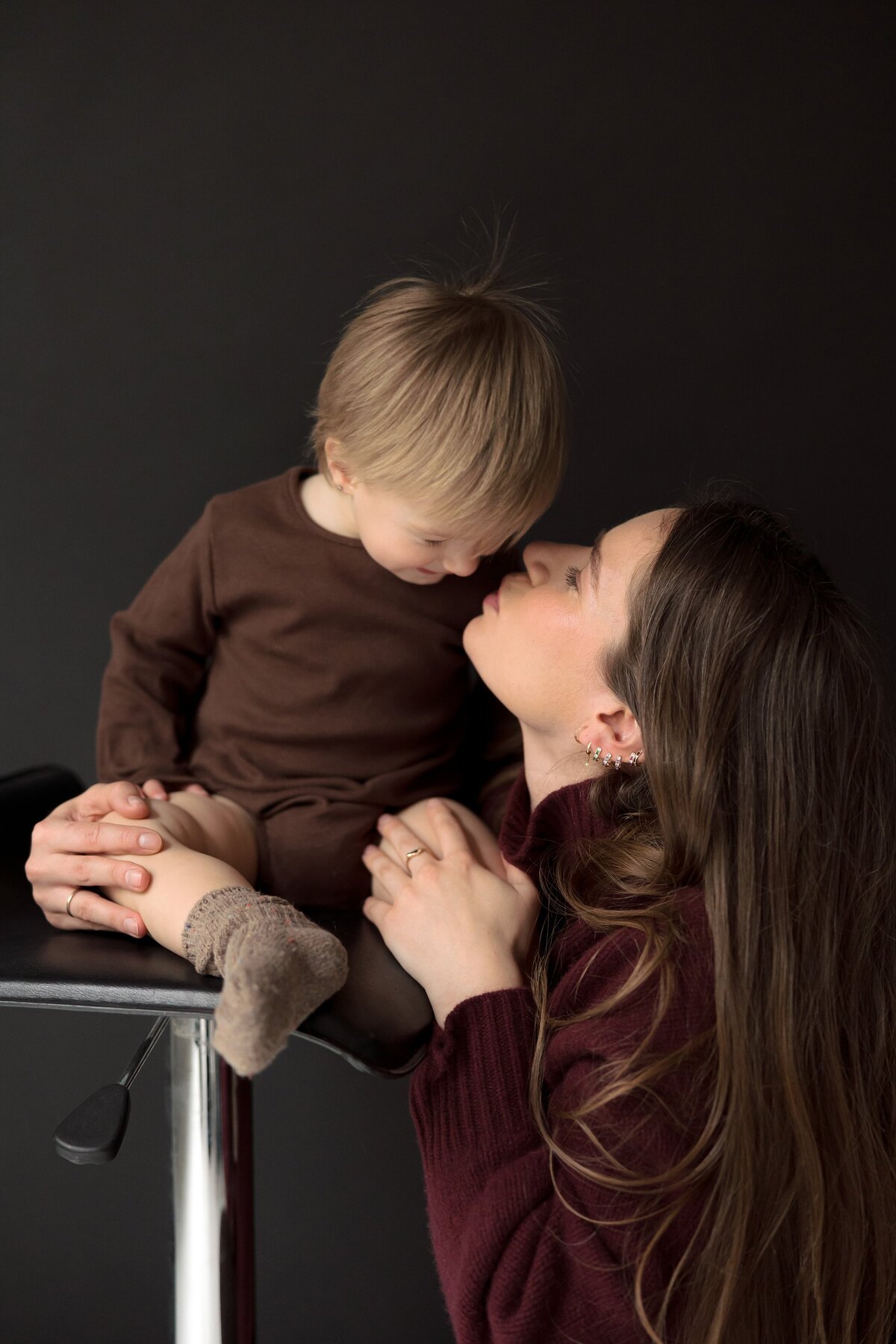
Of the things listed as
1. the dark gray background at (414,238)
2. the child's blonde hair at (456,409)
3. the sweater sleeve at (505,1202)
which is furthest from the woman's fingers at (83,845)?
the dark gray background at (414,238)

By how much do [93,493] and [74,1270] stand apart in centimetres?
145

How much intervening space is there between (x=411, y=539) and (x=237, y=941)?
0.54m

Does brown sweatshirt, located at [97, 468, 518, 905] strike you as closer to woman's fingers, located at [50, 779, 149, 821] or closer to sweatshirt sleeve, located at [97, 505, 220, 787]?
sweatshirt sleeve, located at [97, 505, 220, 787]

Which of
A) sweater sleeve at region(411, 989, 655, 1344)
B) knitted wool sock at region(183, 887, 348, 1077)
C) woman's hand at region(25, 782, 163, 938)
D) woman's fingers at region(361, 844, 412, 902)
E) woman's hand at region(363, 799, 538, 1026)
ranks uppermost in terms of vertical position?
knitted wool sock at region(183, 887, 348, 1077)

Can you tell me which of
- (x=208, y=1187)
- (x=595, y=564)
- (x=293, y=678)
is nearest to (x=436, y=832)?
(x=293, y=678)

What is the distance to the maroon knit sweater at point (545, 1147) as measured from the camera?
1068mm

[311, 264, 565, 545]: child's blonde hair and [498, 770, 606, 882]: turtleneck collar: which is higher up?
[311, 264, 565, 545]: child's blonde hair

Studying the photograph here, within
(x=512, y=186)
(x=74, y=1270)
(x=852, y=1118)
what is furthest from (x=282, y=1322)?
(x=512, y=186)

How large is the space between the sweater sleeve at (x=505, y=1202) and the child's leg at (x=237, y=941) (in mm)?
168

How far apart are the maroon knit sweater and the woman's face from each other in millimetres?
273

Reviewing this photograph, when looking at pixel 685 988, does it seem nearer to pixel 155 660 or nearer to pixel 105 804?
pixel 105 804

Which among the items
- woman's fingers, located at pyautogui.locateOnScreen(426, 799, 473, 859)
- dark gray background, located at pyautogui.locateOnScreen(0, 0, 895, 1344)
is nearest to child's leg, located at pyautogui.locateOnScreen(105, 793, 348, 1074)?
woman's fingers, located at pyautogui.locateOnScreen(426, 799, 473, 859)

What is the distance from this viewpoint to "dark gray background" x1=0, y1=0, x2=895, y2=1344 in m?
1.90

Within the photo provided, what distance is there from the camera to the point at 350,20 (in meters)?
1.89
